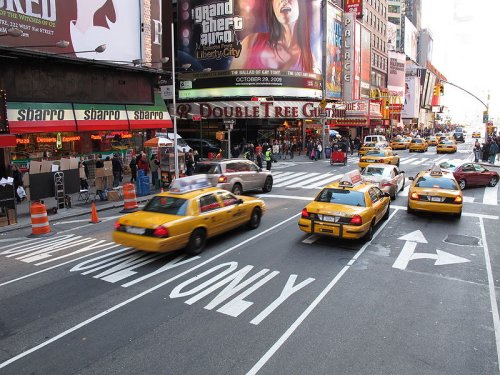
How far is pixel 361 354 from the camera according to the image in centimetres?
571

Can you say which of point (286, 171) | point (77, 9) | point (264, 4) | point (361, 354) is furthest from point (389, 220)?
point (264, 4)

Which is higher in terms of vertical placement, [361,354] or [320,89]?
[320,89]

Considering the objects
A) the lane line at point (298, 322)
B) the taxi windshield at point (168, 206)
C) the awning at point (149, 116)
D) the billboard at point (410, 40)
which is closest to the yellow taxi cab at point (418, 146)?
the awning at point (149, 116)

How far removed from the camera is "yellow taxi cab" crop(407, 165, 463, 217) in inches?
519

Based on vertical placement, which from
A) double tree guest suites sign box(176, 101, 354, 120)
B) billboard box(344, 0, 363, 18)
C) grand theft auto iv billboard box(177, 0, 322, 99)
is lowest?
double tree guest suites sign box(176, 101, 354, 120)

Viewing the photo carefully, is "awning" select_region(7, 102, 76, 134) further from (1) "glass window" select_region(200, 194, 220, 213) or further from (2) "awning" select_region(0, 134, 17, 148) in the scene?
(1) "glass window" select_region(200, 194, 220, 213)

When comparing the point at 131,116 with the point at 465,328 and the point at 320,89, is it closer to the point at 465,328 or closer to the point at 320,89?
the point at 465,328

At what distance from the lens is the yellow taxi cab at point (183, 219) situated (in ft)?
30.6

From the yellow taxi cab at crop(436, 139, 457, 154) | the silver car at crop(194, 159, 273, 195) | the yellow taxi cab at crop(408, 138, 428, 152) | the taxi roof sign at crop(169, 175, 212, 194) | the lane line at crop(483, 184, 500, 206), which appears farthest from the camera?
the yellow taxi cab at crop(408, 138, 428, 152)

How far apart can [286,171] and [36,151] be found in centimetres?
1566

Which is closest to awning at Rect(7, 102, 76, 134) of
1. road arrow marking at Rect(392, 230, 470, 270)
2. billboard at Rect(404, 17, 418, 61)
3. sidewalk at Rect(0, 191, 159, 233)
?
sidewalk at Rect(0, 191, 159, 233)

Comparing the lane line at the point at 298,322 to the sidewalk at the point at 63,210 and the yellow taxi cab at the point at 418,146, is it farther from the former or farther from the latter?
the yellow taxi cab at the point at 418,146

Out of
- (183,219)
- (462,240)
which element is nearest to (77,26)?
(183,219)

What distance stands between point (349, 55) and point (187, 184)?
4809cm
